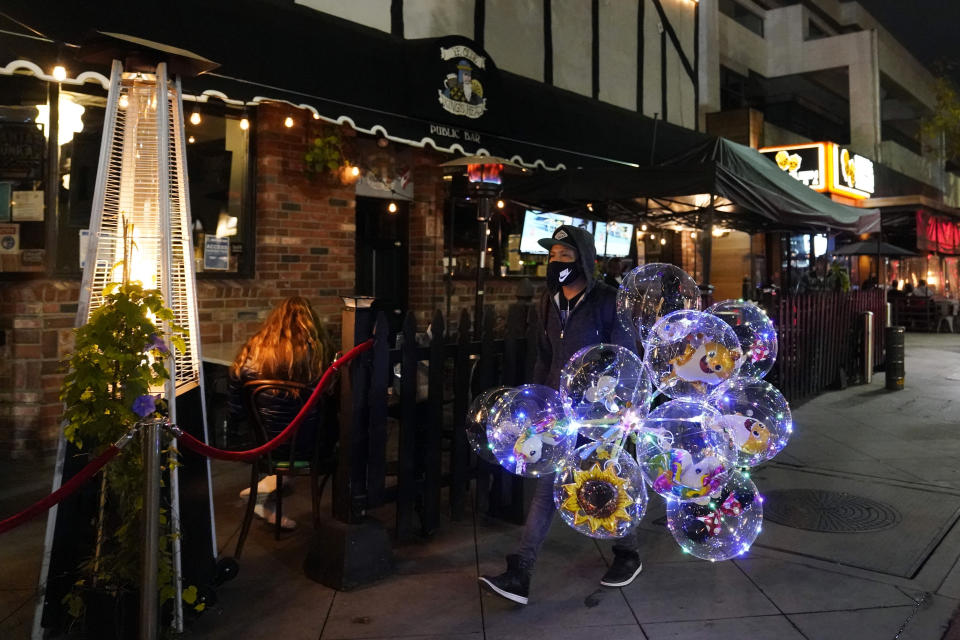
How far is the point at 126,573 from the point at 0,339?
358 cm

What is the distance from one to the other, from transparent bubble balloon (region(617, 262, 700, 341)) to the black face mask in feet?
0.94

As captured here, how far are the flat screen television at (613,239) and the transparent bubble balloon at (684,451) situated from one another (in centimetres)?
767

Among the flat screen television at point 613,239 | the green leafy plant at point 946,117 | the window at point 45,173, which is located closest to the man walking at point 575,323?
the window at point 45,173

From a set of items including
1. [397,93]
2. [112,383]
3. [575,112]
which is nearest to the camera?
[112,383]

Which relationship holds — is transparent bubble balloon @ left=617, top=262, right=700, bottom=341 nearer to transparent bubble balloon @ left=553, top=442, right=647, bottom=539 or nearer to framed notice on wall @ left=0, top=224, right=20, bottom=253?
transparent bubble balloon @ left=553, top=442, right=647, bottom=539

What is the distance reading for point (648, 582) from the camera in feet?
12.5

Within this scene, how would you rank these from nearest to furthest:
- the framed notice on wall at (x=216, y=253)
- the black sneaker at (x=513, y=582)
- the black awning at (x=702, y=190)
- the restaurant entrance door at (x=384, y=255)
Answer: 1. the black sneaker at (x=513, y=582)
2. the framed notice on wall at (x=216, y=253)
3. the black awning at (x=702, y=190)
4. the restaurant entrance door at (x=384, y=255)

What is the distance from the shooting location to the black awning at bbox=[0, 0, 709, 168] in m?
5.27

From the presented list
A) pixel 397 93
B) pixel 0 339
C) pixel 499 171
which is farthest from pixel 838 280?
pixel 0 339

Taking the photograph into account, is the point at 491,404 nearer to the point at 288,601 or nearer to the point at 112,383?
the point at 288,601

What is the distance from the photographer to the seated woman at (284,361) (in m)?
4.10

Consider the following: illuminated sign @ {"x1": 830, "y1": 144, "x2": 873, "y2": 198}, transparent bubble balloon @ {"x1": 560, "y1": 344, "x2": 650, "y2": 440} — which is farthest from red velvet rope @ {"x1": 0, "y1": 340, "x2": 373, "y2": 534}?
illuminated sign @ {"x1": 830, "y1": 144, "x2": 873, "y2": 198}

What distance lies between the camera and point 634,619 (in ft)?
11.1

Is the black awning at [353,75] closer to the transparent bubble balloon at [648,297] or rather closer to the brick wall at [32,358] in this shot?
the brick wall at [32,358]
